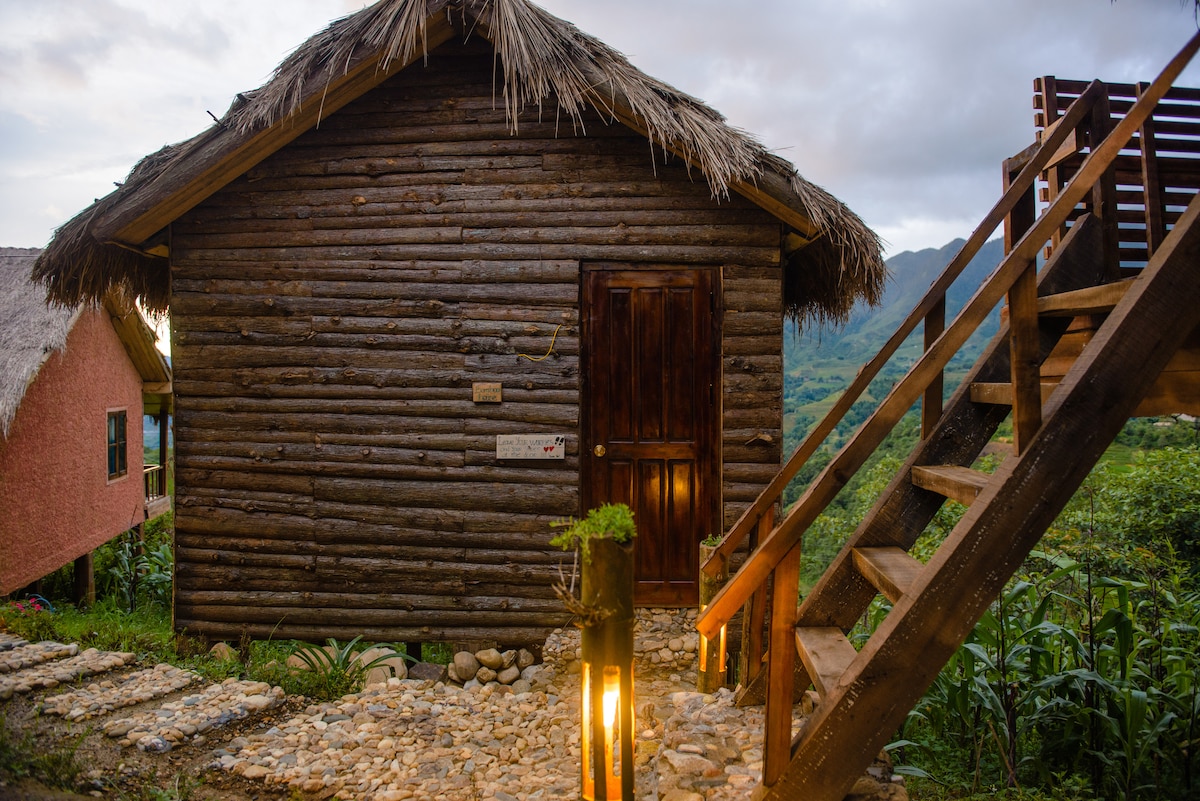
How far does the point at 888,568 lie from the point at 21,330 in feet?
32.8

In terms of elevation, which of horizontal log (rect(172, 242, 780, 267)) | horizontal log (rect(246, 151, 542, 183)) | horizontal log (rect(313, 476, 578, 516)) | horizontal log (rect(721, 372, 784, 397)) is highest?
horizontal log (rect(246, 151, 542, 183))

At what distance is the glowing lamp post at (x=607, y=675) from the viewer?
210 centimetres

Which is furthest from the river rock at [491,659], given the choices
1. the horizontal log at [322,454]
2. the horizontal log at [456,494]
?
the horizontal log at [322,454]

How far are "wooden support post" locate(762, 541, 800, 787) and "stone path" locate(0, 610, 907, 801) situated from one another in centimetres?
49

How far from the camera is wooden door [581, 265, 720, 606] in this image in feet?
16.0

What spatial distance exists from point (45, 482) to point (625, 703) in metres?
10.4

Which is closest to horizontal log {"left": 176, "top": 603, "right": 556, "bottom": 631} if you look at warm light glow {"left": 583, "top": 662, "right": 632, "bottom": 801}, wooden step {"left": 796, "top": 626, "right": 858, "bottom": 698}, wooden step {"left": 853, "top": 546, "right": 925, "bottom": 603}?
wooden step {"left": 796, "top": 626, "right": 858, "bottom": 698}

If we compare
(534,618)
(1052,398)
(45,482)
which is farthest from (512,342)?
(45,482)

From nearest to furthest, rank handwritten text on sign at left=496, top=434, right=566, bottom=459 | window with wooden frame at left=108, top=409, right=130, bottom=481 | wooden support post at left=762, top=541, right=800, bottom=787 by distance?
1. wooden support post at left=762, top=541, right=800, bottom=787
2. handwritten text on sign at left=496, top=434, right=566, bottom=459
3. window with wooden frame at left=108, top=409, right=130, bottom=481

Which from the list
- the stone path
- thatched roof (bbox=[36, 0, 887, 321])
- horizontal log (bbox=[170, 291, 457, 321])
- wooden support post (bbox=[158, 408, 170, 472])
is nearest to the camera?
the stone path

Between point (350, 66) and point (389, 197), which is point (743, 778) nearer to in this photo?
point (389, 197)

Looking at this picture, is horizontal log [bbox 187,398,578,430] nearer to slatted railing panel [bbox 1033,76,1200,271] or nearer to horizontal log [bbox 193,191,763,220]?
horizontal log [bbox 193,191,763,220]

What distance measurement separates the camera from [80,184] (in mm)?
5285

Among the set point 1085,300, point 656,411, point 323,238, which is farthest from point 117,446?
point 1085,300
